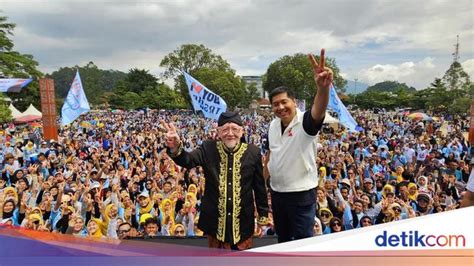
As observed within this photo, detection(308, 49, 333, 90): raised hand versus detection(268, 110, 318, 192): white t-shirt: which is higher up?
detection(308, 49, 333, 90): raised hand

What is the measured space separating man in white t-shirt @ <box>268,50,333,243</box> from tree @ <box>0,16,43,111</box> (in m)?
28.2

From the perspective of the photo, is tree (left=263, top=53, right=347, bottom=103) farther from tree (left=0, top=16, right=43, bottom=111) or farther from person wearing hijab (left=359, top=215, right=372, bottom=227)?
person wearing hijab (left=359, top=215, right=372, bottom=227)

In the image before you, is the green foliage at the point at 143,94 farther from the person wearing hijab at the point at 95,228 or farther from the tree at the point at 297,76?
the person wearing hijab at the point at 95,228

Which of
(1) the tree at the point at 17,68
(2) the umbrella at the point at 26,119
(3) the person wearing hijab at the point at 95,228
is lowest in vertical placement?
(3) the person wearing hijab at the point at 95,228

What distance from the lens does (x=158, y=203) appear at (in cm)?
685

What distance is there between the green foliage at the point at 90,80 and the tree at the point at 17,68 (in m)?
18.7

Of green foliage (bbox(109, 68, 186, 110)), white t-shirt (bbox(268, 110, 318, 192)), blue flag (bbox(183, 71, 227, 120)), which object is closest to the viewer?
white t-shirt (bbox(268, 110, 318, 192))

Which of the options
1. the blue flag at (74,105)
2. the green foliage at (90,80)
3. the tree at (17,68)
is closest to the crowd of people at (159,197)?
the blue flag at (74,105)

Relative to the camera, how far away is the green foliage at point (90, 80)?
88194 mm

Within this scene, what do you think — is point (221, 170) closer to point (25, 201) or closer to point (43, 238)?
point (43, 238)

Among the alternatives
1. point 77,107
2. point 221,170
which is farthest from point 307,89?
point 221,170

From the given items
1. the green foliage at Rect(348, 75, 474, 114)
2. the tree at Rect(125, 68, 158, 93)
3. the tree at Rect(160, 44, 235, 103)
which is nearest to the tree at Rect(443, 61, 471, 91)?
the green foliage at Rect(348, 75, 474, 114)

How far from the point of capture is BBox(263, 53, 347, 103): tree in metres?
50.6

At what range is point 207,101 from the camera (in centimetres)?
1073
